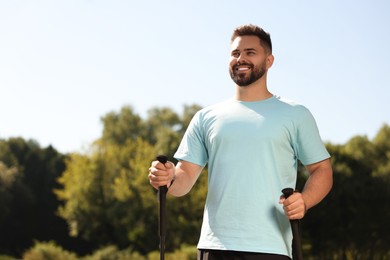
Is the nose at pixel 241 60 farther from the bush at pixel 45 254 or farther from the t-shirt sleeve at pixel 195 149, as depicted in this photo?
the bush at pixel 45 254

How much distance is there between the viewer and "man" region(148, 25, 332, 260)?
3.52 m

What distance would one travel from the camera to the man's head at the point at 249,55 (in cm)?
384

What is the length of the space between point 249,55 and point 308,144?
65cm

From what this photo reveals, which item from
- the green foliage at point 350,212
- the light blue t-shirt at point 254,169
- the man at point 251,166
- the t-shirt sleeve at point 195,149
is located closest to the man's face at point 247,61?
the man at point 251,166

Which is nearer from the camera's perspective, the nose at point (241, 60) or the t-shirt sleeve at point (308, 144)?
the t-shirt sleeve at point (308, 144)

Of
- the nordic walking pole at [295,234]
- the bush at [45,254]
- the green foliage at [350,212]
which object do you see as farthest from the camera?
the green foliage at [350,212]

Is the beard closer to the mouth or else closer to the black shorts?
the mouth

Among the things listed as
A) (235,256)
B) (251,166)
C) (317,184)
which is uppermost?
(251,166)

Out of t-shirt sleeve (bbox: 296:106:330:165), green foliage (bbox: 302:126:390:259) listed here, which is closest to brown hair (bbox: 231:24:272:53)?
t-shirt sleeve (bbox: 296:106:330:165)

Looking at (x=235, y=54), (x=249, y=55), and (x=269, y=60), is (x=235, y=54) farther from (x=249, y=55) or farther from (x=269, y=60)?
(x=269, y=60)

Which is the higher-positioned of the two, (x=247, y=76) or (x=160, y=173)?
(x=247, y=76)

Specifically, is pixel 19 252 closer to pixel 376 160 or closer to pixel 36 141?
pixel 36 141

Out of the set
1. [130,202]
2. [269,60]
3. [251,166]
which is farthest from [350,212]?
[251,166]

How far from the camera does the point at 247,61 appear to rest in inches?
152
